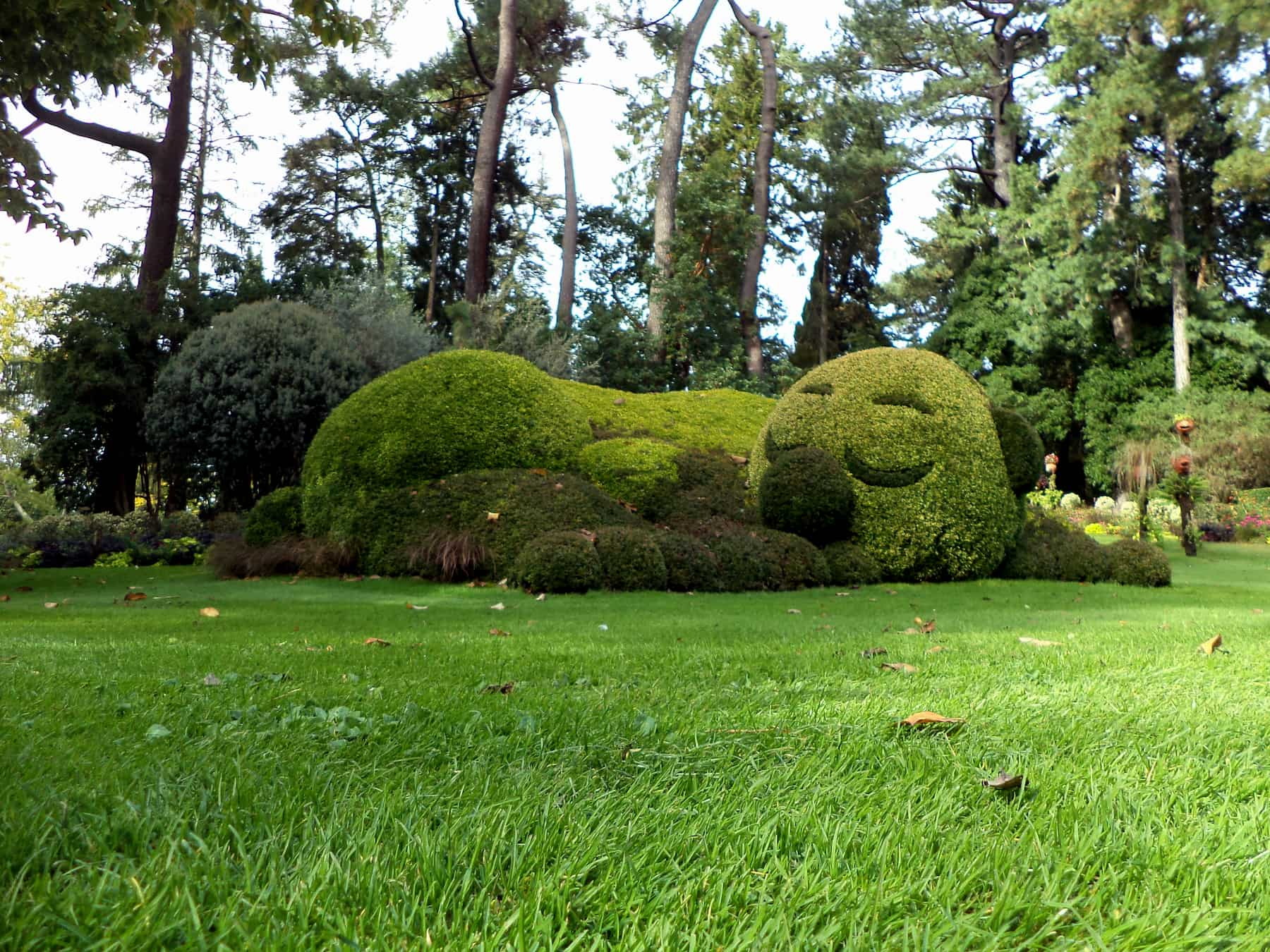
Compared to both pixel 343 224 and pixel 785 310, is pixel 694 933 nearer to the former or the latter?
pixel 343 224

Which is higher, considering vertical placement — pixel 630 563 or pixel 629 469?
pixel 629 469

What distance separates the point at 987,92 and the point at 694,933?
32.9 meters

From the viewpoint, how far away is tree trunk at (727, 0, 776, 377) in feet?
74.9

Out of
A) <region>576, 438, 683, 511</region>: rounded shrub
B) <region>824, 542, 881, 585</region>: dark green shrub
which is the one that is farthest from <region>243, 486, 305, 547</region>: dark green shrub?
<region>824, 542, 881, 585</region>: dark green shrub

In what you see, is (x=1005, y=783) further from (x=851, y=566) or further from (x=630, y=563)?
(x=851, y=566)

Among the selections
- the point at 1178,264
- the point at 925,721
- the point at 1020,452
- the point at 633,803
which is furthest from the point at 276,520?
the point at 1178,264

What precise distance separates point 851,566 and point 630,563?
2.96 metres

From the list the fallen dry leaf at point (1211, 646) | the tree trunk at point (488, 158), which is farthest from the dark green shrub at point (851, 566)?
the tree trunk at point (488, 158)

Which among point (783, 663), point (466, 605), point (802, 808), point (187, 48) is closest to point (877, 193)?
point (187, 48)

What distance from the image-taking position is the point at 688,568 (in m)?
9.77

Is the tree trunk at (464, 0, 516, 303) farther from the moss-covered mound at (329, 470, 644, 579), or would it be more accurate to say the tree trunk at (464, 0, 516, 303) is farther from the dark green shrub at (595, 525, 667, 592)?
the dark green shrub at (595, 525, 667, 592)

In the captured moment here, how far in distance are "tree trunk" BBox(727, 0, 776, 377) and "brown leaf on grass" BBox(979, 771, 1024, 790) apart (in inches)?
823

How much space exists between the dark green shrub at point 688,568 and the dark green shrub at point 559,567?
88 centimetres

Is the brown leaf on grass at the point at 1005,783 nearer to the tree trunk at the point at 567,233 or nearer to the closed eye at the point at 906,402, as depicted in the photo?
the closed eye at the point at 906,402
